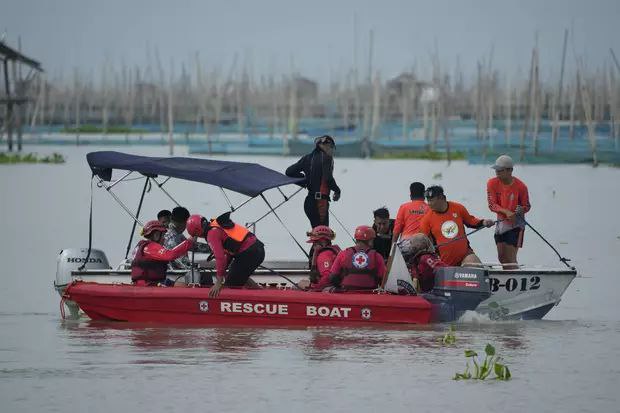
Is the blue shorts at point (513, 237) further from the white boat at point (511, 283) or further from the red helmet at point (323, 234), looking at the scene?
the red helmet at point (323, 234)

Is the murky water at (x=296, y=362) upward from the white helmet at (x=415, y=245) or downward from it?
downward

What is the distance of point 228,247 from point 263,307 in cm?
75

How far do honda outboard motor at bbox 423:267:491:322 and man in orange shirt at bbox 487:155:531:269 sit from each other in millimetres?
1240

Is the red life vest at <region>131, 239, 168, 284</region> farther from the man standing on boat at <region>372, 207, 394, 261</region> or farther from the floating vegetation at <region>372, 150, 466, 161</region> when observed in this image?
the floating vegetation at <region>372, 150, 466, 161</region>

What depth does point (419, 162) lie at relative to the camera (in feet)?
257

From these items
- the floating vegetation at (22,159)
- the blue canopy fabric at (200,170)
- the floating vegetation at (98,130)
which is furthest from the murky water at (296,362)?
the floating vegetation at (98,130)

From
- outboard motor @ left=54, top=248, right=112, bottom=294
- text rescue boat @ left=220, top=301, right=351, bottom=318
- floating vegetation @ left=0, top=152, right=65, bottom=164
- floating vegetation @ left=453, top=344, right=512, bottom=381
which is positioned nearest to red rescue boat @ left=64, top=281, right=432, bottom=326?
text rescue boat @ left=220, top=301, right=351, bottom=318

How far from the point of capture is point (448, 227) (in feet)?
57.9

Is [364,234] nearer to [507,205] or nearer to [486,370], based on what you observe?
[507,205]

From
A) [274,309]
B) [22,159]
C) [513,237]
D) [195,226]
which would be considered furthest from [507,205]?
[22,159]

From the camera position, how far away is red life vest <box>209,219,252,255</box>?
675 inches

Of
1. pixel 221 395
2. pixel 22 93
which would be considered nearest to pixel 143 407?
pixel 221 395

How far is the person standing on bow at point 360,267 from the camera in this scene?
17062 mm

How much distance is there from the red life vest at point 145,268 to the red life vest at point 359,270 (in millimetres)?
1983
